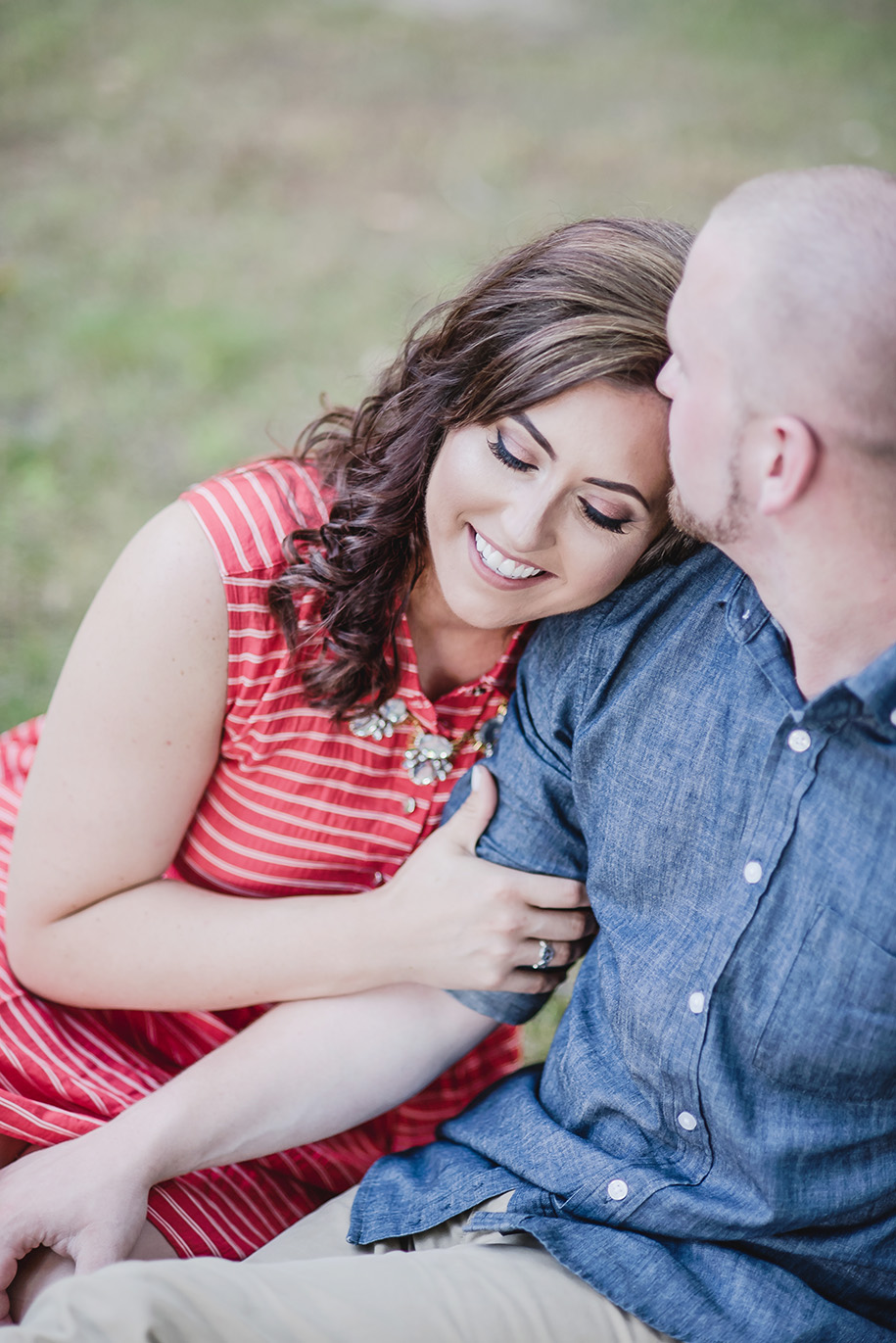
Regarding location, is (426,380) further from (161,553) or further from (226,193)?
(226,193)

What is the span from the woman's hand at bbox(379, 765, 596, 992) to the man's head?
746mm

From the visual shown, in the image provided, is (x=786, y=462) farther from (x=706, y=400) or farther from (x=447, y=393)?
(x=447, y=393)

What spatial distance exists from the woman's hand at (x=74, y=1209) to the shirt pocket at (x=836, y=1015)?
1049mm

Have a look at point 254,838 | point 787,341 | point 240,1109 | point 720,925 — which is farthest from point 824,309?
point 240,1109

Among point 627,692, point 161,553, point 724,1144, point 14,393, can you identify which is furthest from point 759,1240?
point 14,393

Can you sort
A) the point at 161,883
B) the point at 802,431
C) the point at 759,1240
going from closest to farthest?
the point at 802,431, the point at 759,1240, the point at 161,883

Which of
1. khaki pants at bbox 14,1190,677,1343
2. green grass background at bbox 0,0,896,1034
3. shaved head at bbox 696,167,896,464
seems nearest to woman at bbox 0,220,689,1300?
shaved head at bbox 696,167,896,464

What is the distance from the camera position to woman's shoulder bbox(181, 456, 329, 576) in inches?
78.5

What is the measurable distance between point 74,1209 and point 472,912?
0.79 meters

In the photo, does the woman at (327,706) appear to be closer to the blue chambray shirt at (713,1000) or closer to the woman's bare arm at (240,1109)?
the woman's bare arm at (240,1109)

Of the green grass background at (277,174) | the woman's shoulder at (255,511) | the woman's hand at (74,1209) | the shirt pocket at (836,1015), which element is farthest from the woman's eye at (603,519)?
the green grass background at (277,174)

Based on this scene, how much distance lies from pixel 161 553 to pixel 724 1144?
50.2 inches

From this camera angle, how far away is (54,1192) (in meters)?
1.96

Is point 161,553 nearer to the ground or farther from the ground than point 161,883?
farther from the ground
